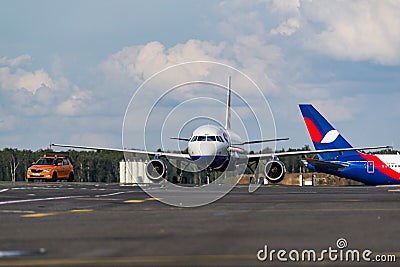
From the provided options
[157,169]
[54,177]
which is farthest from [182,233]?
[54,177]

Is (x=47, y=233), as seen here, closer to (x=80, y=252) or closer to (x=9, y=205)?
(x=80, y=252)

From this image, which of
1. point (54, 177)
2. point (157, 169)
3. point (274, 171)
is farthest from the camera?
point (54, 177)

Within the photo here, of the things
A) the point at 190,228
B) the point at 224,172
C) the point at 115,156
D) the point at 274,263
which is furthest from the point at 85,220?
the point at 115,156

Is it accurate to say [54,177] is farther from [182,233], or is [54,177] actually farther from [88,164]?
[88,164]

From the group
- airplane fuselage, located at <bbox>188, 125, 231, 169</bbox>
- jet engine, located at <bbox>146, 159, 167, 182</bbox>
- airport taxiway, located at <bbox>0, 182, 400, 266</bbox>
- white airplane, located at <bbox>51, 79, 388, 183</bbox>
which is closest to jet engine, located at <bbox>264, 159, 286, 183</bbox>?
white airplane, located at <bbox>51, 79, 388, 183</bbox>

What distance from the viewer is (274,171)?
53.0 m

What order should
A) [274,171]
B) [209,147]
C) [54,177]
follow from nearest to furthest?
[209,147] < [274,171] < [54,177]

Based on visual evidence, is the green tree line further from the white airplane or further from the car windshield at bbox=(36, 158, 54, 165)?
the white airplane

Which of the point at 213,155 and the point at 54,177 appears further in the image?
the point at 54,177

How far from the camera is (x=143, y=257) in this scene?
10.3 m

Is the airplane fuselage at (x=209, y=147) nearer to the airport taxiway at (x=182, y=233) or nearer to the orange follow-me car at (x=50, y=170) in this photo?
the orange follow-me car at (x=50, y=170)

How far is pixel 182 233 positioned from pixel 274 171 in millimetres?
39667

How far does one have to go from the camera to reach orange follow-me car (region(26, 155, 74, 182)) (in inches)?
2249

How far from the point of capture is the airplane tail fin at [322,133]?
67.2 metres
